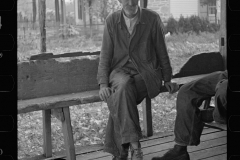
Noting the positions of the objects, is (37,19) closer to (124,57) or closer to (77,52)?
(77,52)

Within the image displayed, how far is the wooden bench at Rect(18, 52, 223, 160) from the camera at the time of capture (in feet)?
10.8

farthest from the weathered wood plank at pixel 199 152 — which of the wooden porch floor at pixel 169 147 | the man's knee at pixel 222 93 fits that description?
the man's knee at pixel 222 93

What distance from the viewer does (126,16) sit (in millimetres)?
3363

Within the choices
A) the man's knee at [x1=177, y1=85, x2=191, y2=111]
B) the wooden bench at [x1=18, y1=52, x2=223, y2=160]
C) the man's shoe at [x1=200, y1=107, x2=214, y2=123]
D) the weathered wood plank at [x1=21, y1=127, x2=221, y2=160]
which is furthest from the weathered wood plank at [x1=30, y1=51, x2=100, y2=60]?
the man's shoe at [x1=200, y1=107, x2=214, y2=123]

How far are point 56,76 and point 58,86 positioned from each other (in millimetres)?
90

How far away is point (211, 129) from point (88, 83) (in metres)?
1.51

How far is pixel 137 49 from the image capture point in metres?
3.35

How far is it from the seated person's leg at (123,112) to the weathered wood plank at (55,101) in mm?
259

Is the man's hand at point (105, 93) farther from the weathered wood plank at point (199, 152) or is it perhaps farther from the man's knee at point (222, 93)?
the man's knee at point (222, 93)

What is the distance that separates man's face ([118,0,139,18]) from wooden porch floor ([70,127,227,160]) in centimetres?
127

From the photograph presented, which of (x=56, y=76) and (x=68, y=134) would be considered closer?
(x=68, y=134)

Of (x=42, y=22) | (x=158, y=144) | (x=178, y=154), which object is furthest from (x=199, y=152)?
(x=42, y=22)

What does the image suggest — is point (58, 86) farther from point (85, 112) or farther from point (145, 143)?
point (85, 112)
